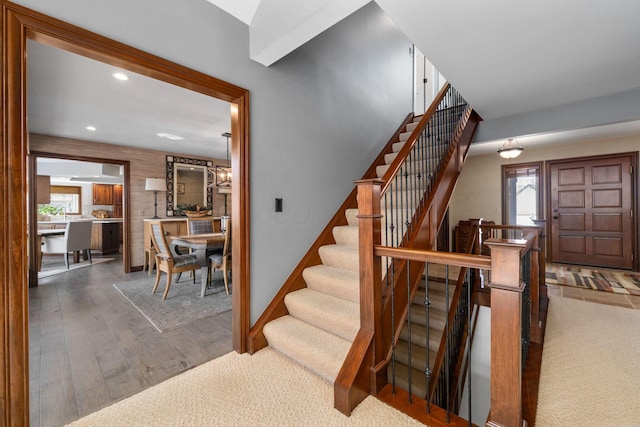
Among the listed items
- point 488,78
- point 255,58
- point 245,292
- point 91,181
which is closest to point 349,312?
point 245,292

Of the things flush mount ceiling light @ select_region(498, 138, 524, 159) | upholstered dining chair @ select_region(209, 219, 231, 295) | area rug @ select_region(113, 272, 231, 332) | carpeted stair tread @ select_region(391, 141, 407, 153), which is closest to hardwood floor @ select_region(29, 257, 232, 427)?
area rug @ select_region(113, 272, 231, 332)

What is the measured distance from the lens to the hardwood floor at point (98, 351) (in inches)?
63.1

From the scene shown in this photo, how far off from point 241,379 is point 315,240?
4.26 ft

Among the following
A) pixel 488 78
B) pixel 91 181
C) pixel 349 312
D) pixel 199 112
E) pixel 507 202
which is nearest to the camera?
pixel 349 312

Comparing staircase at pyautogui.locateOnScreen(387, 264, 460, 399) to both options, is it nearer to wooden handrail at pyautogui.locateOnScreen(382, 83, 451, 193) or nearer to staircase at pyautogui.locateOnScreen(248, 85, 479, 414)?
staircase at pyautogui.locateOnScreen(248, 85, 479, 414)

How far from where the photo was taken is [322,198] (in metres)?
2.73

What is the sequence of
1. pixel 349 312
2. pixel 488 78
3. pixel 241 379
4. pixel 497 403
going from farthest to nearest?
1. pixel 488 78
2. pixel 349 312
3. pixel 241 379
4. pixel 497 403

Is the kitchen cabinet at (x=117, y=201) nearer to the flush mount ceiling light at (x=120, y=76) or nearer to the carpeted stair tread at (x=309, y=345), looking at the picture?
the flush mount ceiling light at (x=120, y=76)

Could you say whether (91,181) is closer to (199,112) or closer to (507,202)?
(199,112)

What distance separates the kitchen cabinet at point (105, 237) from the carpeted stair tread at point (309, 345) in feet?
22.5

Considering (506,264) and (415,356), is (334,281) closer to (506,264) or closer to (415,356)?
(415,356)

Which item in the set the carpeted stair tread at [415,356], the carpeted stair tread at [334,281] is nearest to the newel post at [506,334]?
the carpeted stair tread at [334,281]

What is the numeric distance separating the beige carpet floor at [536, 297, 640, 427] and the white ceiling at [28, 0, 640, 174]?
221 cm

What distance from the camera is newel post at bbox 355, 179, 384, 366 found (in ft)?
5.23
